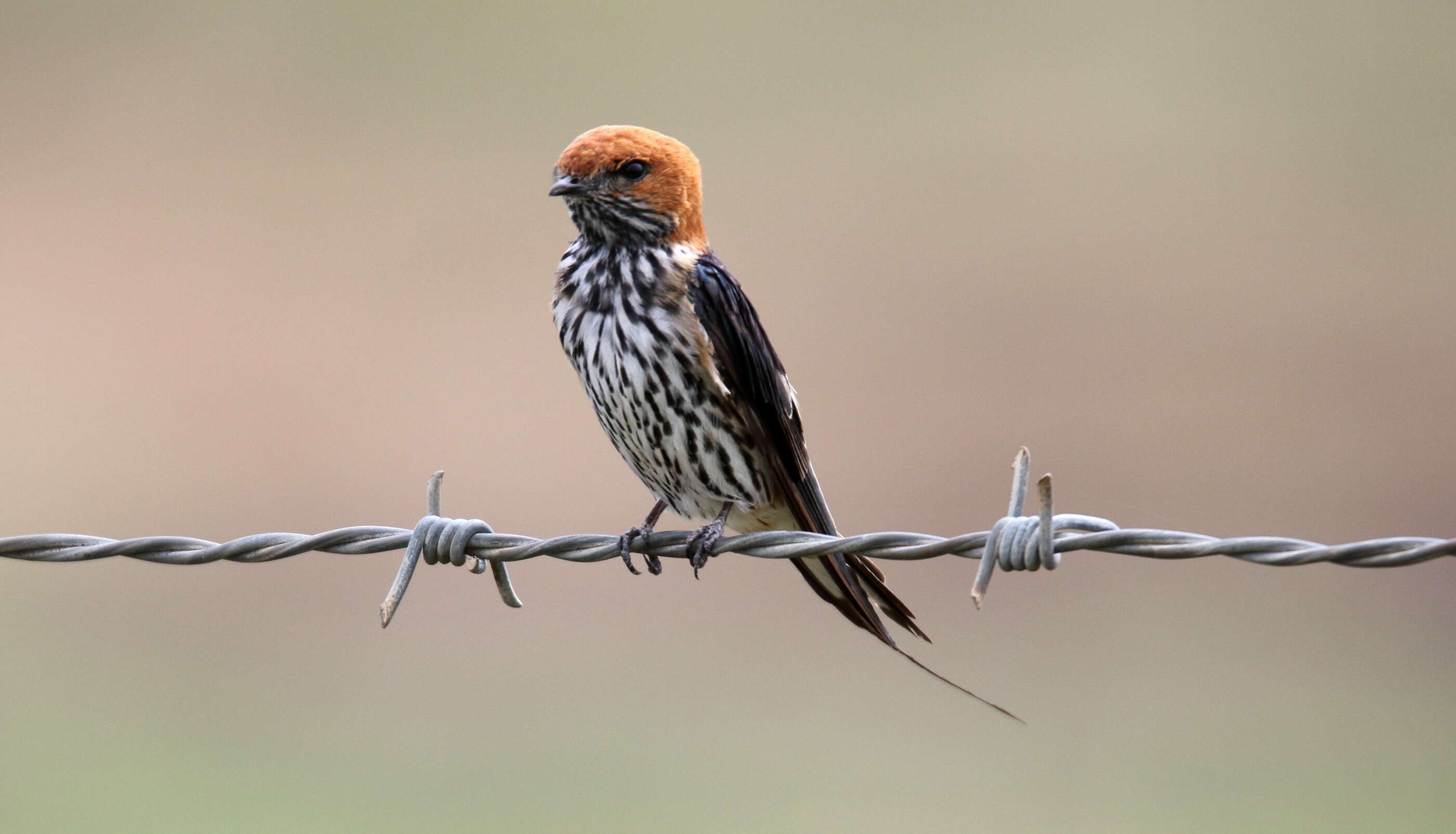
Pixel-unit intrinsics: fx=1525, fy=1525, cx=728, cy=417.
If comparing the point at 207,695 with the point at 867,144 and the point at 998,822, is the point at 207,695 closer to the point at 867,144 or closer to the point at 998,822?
the point at 998,822

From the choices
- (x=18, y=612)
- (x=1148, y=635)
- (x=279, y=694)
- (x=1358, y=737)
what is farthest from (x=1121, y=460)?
(x=18, y=612)

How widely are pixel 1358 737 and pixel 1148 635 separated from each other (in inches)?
72.1

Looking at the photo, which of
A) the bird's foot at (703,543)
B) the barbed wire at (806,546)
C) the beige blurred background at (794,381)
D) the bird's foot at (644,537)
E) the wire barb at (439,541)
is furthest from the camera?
the beige blurred background at (794,381)

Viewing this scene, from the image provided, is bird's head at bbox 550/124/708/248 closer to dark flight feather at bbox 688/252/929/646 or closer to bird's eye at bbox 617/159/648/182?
bird's eye at bbox 617/159/648/182

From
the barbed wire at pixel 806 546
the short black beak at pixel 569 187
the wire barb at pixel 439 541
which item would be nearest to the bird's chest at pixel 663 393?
the short black beak at pixel 569 187

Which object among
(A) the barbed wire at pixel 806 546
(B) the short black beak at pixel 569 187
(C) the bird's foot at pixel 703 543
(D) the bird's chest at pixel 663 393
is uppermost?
(B) the short black beak at pixel 569 187

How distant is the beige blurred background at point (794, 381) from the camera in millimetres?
11914

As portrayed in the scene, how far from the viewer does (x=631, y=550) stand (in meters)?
5.22

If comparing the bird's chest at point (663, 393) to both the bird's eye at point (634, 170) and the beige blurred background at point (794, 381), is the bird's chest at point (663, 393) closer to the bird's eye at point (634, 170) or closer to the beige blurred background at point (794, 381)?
the bird's eye at point (634, 170)

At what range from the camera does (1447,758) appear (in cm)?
1224

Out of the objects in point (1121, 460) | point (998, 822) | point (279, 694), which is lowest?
point (998, 822)

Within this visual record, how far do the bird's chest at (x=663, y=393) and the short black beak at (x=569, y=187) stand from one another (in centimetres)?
37

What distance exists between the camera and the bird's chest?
214 inches

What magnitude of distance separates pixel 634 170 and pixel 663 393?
2.77 ft
